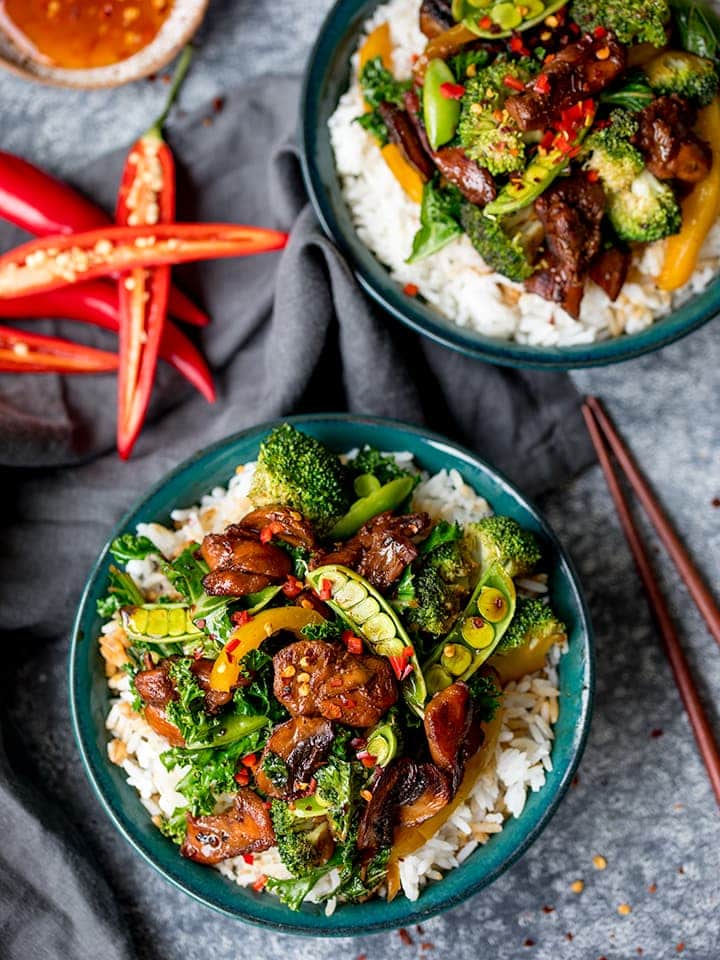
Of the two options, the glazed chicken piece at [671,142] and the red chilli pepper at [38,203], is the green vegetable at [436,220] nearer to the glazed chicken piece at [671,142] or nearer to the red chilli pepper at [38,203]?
the glazed chicken piece at [671,142]

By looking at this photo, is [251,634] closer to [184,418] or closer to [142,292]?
[184,418]

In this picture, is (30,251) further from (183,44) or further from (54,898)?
(54,898)

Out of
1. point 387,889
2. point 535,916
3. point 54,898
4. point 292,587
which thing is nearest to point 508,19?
point 292,587

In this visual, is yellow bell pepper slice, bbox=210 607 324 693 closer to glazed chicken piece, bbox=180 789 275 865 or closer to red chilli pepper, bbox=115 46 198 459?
glazed chicken piece, bbox=180 789 275 865

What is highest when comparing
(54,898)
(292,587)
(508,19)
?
(508,19)

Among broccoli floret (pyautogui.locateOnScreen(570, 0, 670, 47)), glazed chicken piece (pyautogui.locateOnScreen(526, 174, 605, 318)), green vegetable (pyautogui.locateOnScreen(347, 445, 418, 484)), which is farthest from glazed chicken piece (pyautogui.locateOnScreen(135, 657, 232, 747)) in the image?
broccoli floret (pyautogui.locateOnScreen(570, 0, 670, 47))

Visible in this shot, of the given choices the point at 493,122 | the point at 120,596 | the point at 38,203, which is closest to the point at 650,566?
the point at 493,122

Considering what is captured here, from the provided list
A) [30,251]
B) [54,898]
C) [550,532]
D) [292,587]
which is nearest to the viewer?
[292,587]
